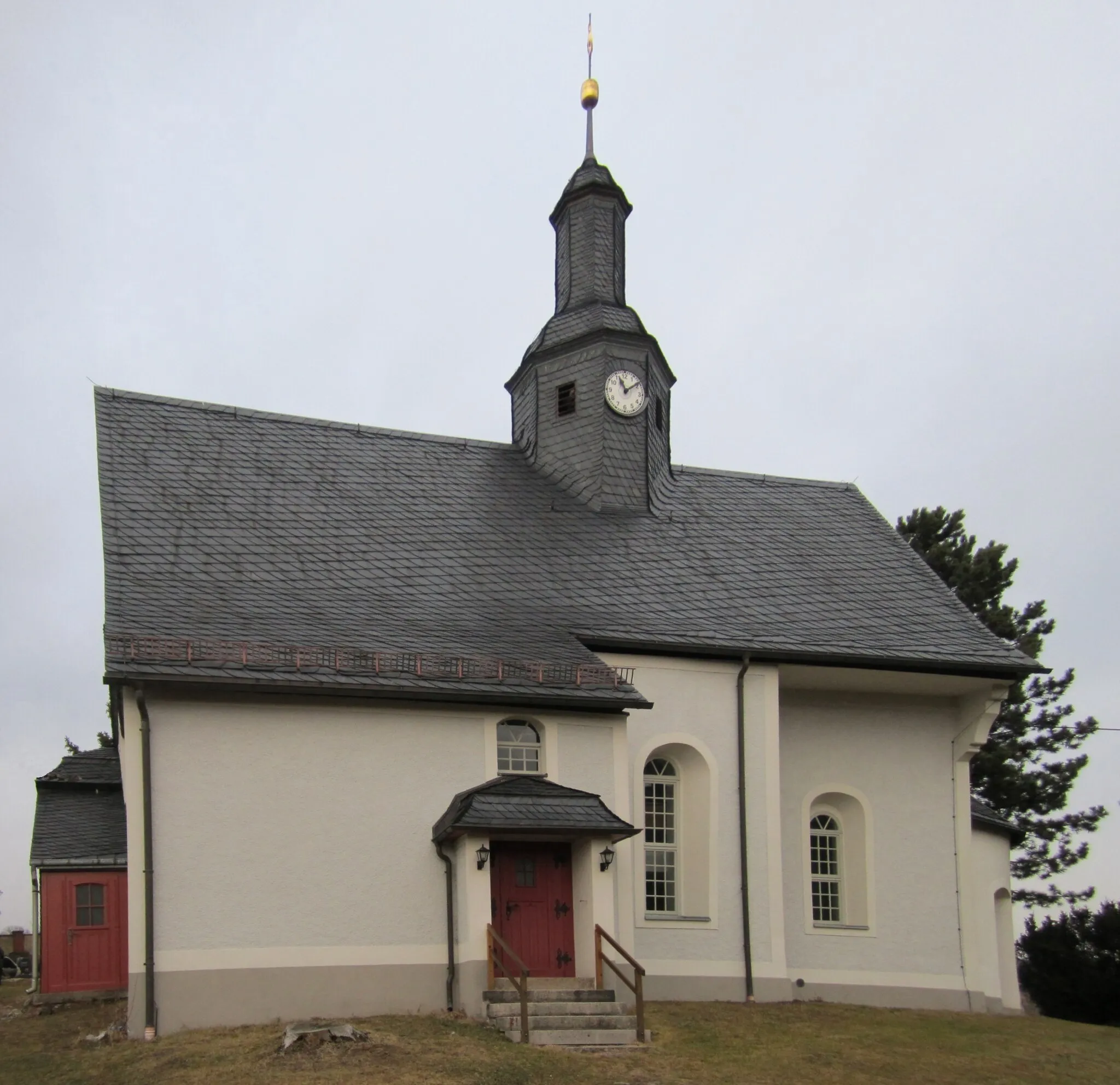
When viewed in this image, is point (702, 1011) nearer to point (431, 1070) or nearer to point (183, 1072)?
point (431, 1070)

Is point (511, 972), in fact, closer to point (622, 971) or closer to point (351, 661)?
point (622, 971)

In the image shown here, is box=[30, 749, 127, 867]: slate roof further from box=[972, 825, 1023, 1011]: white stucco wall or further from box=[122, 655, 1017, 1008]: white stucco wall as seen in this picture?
box=[972, 825, 1023, 1011]: white stucco wall

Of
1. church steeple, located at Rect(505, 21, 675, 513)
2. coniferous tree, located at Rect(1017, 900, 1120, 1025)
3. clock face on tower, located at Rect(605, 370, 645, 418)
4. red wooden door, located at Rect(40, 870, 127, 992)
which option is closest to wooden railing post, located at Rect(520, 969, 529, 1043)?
red wooden door, located at Rect(40, 870, 127, 992)

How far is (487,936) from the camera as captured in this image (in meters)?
17.3

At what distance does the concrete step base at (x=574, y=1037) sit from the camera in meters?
15.8

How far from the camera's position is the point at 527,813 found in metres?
17.8

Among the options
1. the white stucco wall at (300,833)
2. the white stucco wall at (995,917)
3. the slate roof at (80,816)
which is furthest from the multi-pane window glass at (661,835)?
the slate roof at (80,816)

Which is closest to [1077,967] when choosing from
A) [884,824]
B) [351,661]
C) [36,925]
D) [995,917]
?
[995,917]

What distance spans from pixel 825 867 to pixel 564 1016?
7.63m

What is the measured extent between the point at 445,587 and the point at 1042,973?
15737mm

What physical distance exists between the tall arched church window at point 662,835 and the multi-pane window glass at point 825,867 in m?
2.50

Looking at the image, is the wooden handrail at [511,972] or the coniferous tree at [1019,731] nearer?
the wooden handrail at [511,972]

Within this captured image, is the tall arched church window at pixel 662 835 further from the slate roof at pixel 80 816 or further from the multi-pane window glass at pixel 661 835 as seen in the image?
the slate roof at pixel 80 816

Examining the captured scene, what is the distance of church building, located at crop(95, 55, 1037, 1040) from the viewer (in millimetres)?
17359
